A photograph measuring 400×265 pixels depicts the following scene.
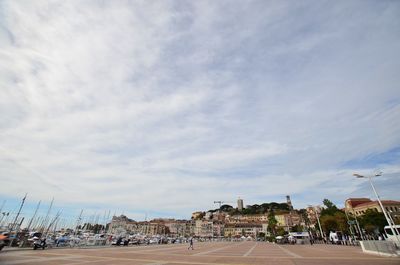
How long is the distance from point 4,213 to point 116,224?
12947 cm

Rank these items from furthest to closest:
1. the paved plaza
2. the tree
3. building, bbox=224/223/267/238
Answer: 1. building, bbox=224/223/267/238
2. the tree
3. the paved plaza

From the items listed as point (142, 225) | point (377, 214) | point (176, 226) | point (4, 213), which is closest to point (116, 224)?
point (142, 225)

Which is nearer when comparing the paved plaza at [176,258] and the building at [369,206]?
the paved plaza at [176,258]

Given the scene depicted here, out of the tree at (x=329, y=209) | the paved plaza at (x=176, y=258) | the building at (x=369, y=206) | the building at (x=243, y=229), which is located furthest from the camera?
the building at (x=243, y=229)

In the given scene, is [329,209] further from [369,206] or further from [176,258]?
[176,258]

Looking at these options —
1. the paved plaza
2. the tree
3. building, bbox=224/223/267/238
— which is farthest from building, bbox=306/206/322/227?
the paved plaza

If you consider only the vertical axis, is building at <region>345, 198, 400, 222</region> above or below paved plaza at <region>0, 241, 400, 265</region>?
above

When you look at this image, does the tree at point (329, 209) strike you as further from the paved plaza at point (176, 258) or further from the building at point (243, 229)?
the building at point (243, 229)

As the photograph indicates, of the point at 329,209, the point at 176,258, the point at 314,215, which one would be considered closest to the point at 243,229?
the point at 314,215

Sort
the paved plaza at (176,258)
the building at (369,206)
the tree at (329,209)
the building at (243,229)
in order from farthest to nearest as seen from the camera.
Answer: the building at (243,229), the building at (369,206), the tree at (329,209), the paved plaza at (176,258)

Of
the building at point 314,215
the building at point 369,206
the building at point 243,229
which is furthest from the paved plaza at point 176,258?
the building at point 243,229

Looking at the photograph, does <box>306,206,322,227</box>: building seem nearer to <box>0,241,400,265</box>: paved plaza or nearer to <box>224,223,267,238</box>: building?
<box>224,223,267,238</box>: building

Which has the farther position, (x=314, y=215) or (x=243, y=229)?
(x=243, y=229)

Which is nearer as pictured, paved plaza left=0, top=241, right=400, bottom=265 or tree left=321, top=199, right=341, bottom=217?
paved plaza left=0, top=241, right=400, bottom=265
